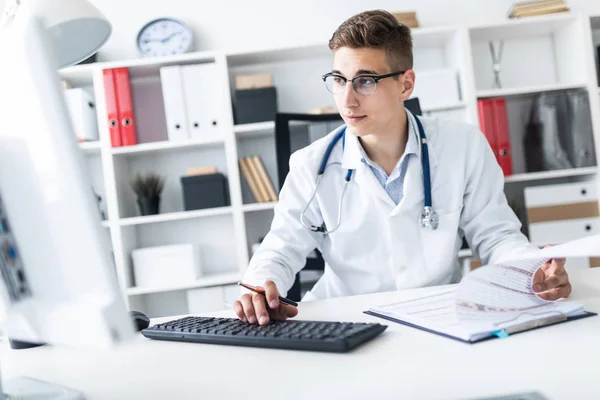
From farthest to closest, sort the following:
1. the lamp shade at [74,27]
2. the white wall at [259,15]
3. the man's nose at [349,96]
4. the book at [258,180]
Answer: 1. the white wall at [259,15]
2. the book at [258,180]
3. the man's nose at [349,96]
4. the lamp shade at [74,27]

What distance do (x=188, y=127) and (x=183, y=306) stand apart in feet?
3.17

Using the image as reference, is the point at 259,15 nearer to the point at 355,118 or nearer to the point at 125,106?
the point at 125,106

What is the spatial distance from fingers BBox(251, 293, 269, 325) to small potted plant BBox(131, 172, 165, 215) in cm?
213

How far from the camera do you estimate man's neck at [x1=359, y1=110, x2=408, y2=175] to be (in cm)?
160

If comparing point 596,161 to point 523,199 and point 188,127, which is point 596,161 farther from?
point 188,127

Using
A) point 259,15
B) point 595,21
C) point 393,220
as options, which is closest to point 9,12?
point 393,220

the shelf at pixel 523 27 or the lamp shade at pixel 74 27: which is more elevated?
the shelf at pixel 523 27

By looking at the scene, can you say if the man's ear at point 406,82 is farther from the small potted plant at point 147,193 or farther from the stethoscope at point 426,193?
the small potted plant at point 147,193

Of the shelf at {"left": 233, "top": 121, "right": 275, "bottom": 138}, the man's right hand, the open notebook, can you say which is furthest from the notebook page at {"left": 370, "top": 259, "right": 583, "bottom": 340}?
the shelf at {"left": 233, "top": 121, "right": 275, "bottom": 138}

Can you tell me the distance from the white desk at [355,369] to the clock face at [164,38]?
238 centimetres

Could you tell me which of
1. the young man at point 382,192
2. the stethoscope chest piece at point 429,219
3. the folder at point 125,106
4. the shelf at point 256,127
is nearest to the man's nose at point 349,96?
the young man at point 382,192

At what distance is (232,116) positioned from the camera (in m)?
2.91

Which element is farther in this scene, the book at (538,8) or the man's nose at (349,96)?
the book at (538,8)

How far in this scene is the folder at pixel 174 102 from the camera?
289cm
